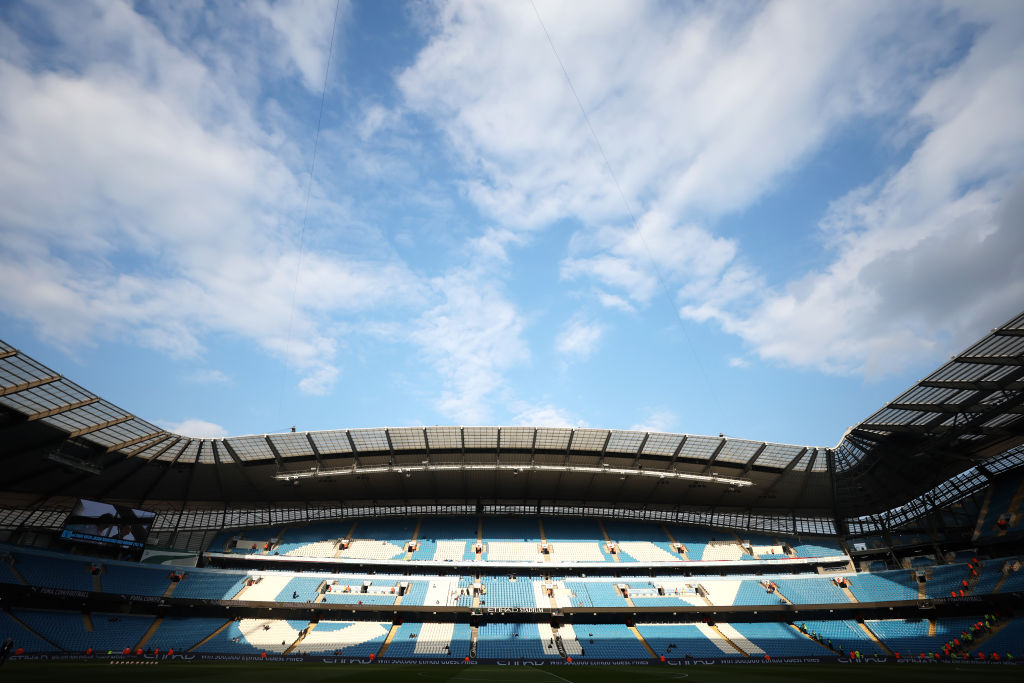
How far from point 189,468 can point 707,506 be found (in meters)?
56.6

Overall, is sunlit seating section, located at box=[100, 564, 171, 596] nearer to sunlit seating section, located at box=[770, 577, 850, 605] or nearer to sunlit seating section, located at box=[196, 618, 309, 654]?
sunlit seating section, located at box=[196, 618, 309, 654]

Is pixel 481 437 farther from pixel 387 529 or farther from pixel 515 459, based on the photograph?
pixel 387 529

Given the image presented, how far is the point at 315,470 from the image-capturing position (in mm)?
46625

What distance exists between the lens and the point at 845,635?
42719 mm

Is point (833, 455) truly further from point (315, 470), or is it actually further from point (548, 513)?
point (315, 470)

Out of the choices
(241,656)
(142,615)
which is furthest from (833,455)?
(142,615)

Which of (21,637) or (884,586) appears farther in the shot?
(884,586)

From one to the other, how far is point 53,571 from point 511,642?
133 ft

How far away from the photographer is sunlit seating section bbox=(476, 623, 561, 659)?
39719mm

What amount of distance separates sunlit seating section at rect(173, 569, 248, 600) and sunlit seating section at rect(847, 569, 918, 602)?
59617 mm

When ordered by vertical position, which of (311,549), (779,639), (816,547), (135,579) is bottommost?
(779,639)

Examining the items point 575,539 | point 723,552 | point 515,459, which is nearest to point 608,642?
point 575,539

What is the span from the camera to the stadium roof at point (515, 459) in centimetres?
3488

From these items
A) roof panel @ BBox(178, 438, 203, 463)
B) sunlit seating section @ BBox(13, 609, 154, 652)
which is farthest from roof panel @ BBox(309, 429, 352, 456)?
sunlit seating section @ BBox(13, 609, 154, 652)
